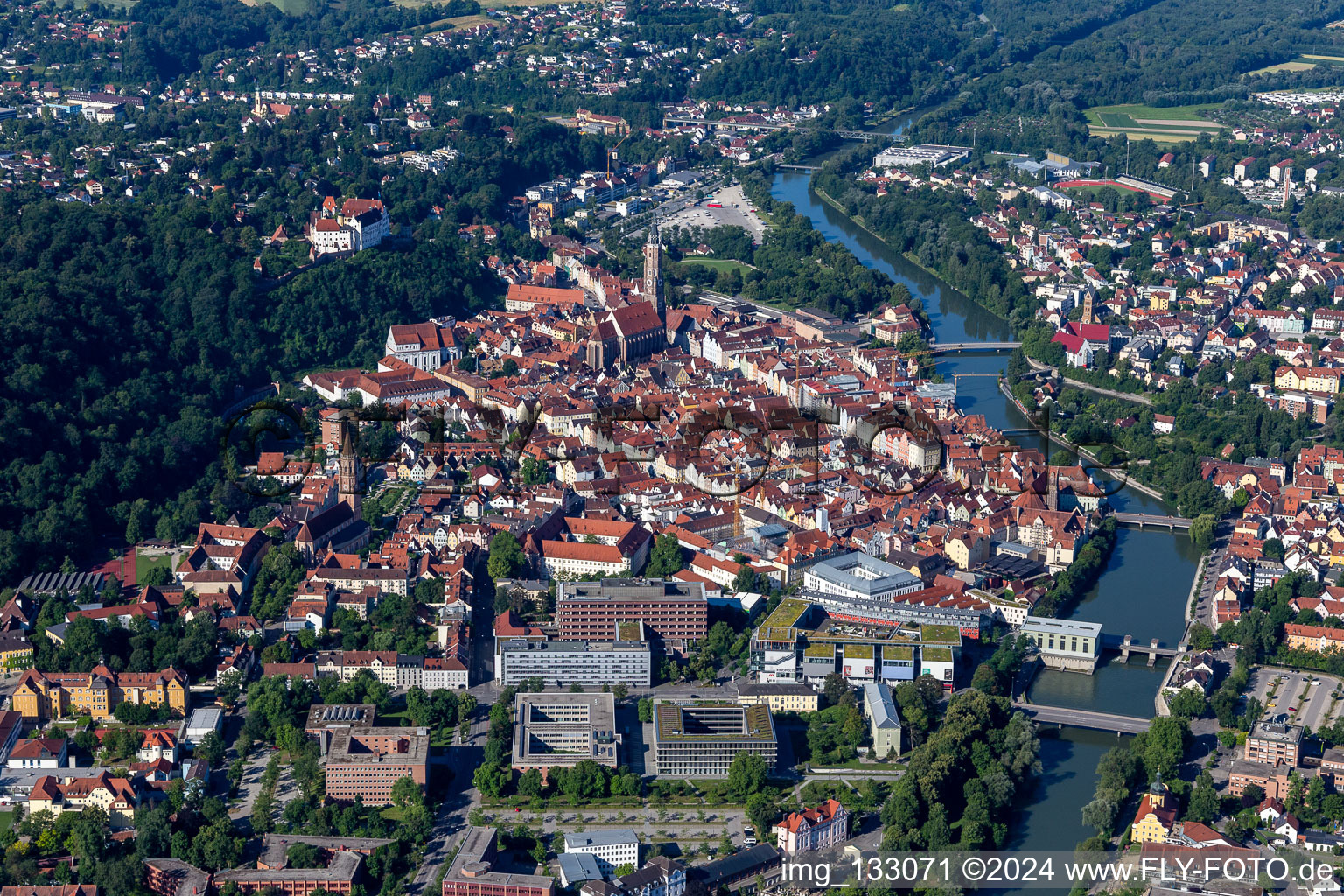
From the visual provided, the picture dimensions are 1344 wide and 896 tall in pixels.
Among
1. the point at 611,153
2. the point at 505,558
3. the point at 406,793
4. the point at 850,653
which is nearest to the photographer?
the point at 406,793

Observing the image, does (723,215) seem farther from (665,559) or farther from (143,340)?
(665,559)

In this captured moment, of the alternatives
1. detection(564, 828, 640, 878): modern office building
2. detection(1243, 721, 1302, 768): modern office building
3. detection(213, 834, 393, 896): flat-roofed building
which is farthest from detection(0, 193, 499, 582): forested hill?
detection(1243, 721, 1302, 768): modern office building

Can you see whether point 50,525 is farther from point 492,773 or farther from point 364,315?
point 364,315

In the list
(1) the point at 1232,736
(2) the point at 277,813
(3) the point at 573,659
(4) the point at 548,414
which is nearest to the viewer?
(2) the point at 277,813

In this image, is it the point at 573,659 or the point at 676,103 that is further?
the point at 676,103

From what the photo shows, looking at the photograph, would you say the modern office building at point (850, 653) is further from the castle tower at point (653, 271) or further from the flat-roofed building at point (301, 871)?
the castle tower at point (653, 271)

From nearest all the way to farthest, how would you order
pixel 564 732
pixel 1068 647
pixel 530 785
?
pixel 530 785 → pixel 564 732 → pixel 1068 647

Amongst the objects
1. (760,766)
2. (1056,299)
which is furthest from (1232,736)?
(1056,299)

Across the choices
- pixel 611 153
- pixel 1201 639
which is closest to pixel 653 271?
pixel 611 153
